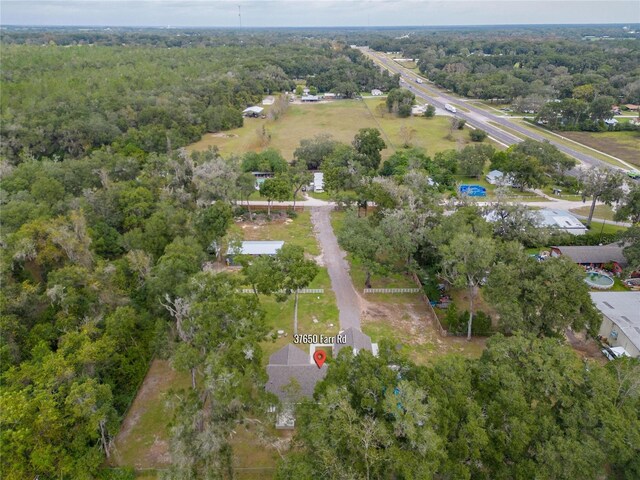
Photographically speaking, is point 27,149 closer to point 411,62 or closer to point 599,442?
point 599,442

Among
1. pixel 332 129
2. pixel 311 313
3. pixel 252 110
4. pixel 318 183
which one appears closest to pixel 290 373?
pixel 311 313

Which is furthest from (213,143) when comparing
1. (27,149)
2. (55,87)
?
(55,87)

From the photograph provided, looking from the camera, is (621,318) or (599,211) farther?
(599,211)

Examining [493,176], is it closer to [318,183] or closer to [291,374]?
[318,183]

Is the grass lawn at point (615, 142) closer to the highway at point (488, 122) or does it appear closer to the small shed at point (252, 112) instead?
the highway at point (488, 122)

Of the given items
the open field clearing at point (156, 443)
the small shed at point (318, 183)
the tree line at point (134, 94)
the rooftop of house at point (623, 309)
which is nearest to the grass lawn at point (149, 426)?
the open field clearing at point (156, 443)
